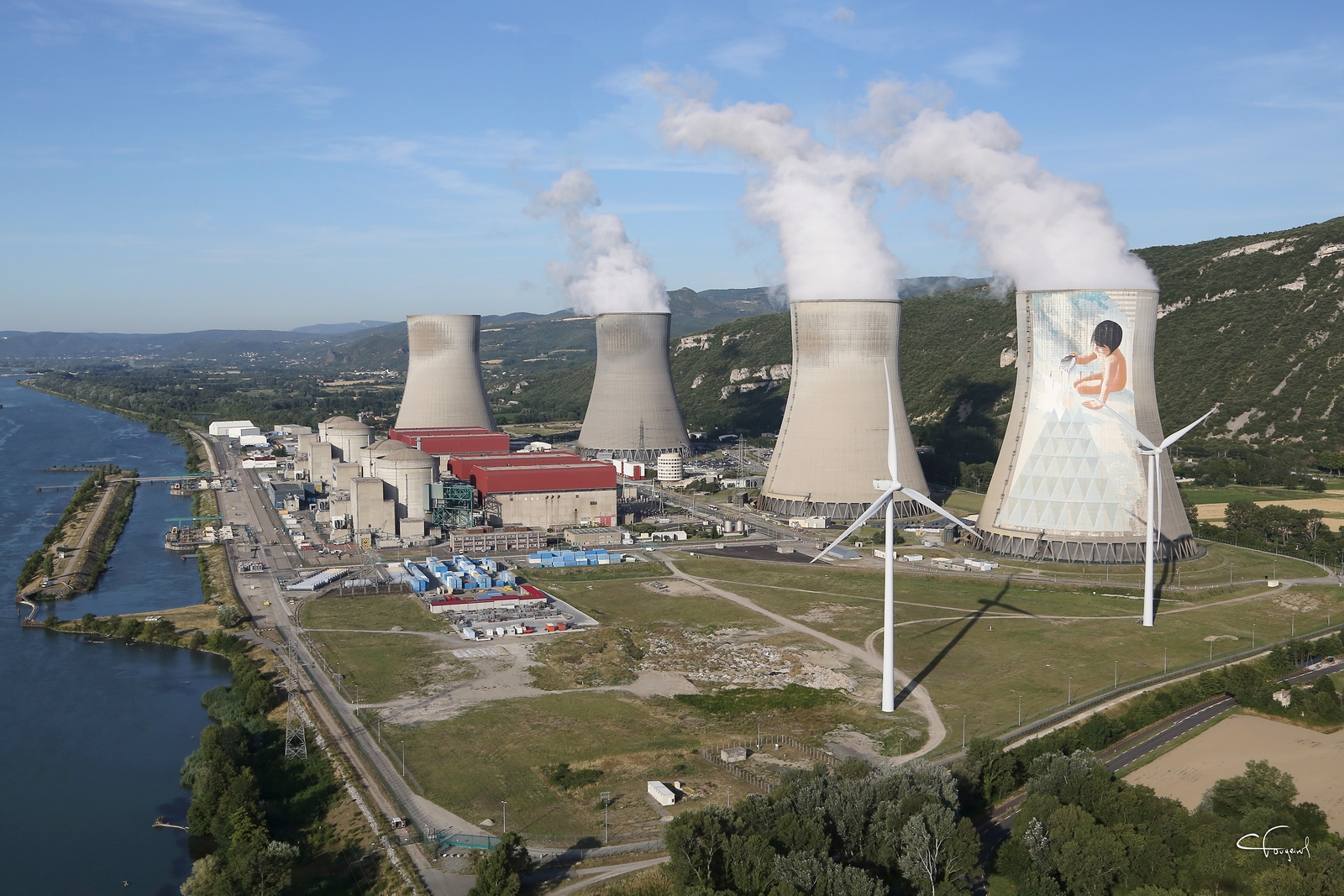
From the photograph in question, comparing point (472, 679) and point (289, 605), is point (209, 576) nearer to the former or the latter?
point (289, 605)

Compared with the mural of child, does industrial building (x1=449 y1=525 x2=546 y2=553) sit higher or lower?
lower

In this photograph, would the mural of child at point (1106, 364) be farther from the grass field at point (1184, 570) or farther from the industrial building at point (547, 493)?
the industrial building at point (547, 493)

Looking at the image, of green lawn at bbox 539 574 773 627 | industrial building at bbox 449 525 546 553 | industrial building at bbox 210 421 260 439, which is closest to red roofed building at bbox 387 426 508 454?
industrial building at bbox 449 525 546 553

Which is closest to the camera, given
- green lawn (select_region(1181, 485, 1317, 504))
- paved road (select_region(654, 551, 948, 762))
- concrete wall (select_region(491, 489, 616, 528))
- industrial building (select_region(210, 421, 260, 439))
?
paved road (select_region(654, 551, 948, 762))

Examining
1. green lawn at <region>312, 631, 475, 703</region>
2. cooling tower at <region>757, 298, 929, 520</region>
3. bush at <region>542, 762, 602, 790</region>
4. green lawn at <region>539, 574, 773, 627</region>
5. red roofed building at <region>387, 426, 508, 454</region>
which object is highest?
cooling tower at <region>757, 298, 929, 520</region>

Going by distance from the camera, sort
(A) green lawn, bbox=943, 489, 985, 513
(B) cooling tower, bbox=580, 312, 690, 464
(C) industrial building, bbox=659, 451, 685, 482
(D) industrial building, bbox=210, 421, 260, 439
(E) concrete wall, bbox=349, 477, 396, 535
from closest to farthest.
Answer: (E) concrete wall, bbox=349, 477, 396, 535 → (A) green lawn, bbox=943, 489, 985, 513 → (C) industrial building, bbox=659, 451, 685, 482 → (B) cooling tower, bbox=580, 312, 690, 464 → (D) industrial building, bbox=210, 421, 260, 439

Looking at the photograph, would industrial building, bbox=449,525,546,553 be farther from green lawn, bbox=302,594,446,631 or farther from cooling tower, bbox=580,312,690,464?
cooling tower, bbox=580,312,690,464

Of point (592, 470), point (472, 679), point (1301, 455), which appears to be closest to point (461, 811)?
point (472, 679)
